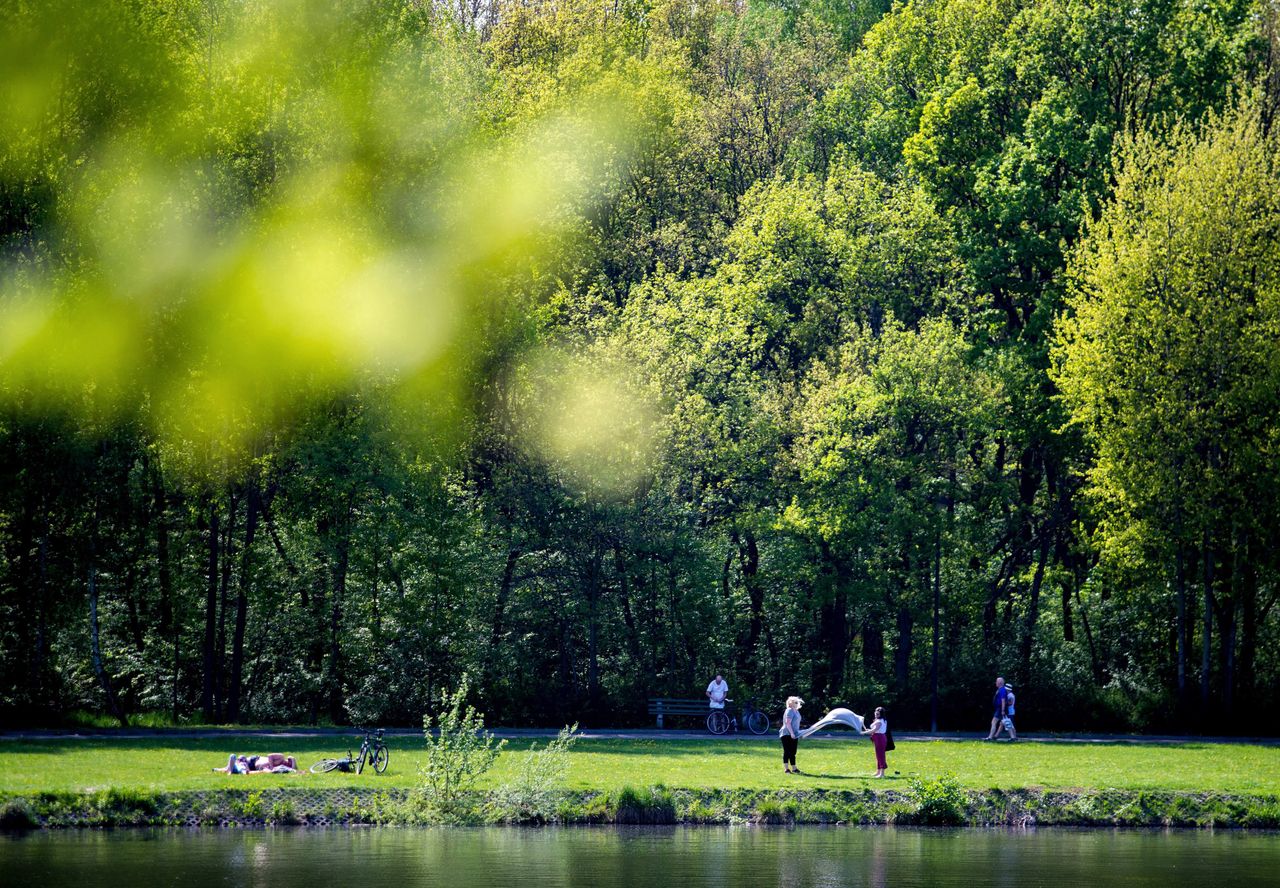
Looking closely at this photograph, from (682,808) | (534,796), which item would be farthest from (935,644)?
(534,796)

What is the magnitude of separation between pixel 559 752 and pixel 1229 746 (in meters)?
20.0

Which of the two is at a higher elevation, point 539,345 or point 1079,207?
point 1079,207

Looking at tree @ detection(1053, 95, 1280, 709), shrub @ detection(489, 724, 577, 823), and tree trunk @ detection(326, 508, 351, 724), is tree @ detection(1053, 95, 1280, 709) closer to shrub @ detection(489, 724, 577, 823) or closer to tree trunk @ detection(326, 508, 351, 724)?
tree trunk @ detection(326, 508, 351, 724)

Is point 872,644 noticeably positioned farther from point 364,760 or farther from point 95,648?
point 364,760

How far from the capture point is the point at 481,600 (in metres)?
47.9

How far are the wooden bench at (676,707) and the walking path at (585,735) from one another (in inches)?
26.1

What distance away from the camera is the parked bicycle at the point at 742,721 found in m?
45.1

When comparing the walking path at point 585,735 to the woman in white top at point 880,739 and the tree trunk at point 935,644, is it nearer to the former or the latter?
the tree trunk at point 935,644

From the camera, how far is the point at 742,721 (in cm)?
4653

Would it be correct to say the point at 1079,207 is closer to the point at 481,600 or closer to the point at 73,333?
the point at 481,600

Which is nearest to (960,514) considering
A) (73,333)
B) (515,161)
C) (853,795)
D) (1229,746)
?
(1229,746)

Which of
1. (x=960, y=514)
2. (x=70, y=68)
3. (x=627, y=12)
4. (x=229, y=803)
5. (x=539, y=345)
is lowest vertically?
(x=229, y=803)

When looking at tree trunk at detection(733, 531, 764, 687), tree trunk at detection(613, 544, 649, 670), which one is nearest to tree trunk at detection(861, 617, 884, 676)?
tree trunk at detection(733, 531, 764, 687)

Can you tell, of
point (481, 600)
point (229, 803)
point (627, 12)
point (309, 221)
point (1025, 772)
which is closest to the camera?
point (229, 803)
